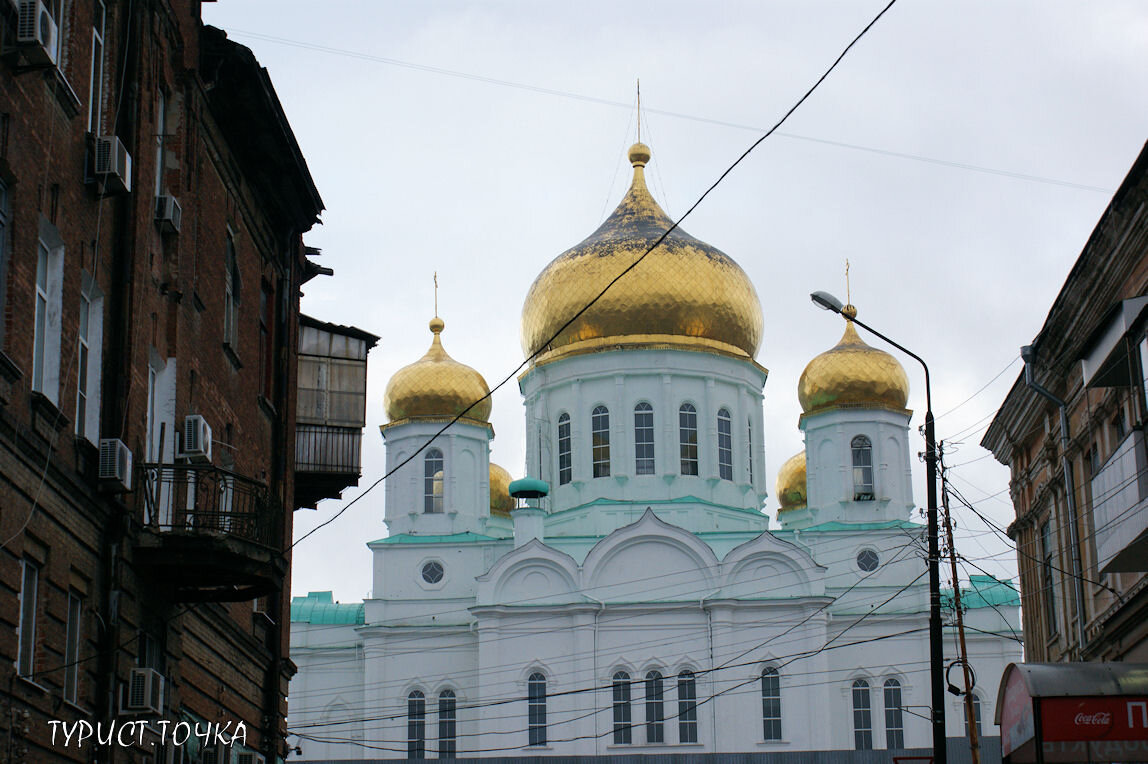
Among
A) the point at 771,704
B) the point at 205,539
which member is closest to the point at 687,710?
the point at 771,704

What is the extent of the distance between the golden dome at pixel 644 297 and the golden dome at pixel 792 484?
596 centimetres

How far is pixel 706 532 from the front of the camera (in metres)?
45.5

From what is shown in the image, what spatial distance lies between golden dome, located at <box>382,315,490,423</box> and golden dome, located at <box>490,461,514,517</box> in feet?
10.2

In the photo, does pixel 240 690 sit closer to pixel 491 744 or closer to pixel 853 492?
pixel 491 744

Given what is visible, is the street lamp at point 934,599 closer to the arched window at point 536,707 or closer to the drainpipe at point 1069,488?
the drainpipe at point 1069,488

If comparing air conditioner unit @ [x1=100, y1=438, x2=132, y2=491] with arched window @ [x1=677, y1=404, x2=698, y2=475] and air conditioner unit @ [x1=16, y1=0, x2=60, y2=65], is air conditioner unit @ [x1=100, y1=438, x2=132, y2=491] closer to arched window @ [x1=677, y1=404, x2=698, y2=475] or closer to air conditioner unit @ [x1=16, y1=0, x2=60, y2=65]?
air conditioner unit @ [x1=16, y1=0, x2=60, y2=65]

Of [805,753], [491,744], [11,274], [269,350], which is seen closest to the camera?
[11,274]

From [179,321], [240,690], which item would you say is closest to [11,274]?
[179,321]

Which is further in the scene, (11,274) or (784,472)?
(784,472)

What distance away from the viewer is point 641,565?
44.3 meters

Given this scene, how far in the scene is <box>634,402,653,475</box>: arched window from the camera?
47.0 metres

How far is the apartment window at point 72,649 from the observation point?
540 inches

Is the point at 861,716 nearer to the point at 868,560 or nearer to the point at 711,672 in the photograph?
the point at 711,672

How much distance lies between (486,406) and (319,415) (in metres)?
26.7
